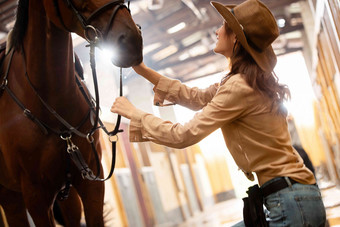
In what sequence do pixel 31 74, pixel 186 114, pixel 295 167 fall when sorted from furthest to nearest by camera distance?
pixel 186 114 < pixel 31 74 < pixel 295 167

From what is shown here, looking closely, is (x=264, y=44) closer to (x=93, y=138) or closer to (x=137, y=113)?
(x=137, y=113)

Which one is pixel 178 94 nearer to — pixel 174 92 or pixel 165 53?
pixel 174 92

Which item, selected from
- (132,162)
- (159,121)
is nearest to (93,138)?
(159,121)

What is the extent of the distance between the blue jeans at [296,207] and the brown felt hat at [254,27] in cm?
45

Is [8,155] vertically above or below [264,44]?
below

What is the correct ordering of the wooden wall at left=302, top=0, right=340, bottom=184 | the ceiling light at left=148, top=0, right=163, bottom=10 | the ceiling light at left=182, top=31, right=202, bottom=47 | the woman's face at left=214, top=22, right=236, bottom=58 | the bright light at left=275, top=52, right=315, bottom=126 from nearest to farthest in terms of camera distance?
the woman's face at left=214, top=22, right=236, bottom=58 → the wooden wall at left=302, top=0, right=340, bottom=184 → the ceiling light at left=148, top=0, right=163, bottom=10 → the ceiling light at left=182, top=31, right=202, bottom=47 → the bright light at left=275, top=52, right=315, bottom=126

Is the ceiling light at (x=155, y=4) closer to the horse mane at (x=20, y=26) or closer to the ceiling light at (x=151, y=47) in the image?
the ceiling light at (x=151, y=47)

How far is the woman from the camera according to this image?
137cm

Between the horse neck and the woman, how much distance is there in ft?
1.34

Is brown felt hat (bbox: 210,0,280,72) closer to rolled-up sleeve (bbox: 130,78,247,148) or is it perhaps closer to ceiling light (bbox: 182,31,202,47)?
rolled-up sleeve (bbox: 130,78,247,148)

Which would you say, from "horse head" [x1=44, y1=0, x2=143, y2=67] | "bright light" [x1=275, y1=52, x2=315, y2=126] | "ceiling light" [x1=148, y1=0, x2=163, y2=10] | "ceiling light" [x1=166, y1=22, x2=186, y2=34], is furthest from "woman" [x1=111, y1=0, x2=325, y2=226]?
"bright light" [x1=275, y1=52, x2=315, y2=126]

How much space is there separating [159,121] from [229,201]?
6.99 metres

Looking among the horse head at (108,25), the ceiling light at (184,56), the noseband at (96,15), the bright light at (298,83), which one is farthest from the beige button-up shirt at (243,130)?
the bright light at (298,83)

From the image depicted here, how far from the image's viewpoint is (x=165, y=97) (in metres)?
1.86
